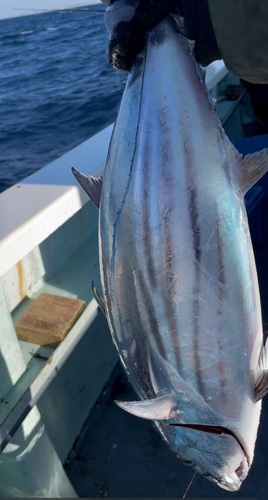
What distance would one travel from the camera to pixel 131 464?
7.05 ft

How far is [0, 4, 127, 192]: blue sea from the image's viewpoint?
225 inches

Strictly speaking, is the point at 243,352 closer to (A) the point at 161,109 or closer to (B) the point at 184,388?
(B) the point at 184,388

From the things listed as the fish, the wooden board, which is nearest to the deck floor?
the wooden board

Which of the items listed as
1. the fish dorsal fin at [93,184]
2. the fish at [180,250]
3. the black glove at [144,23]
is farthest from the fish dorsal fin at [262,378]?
the black glove at [144,23]

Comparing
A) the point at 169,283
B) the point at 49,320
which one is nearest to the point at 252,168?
the point at 169,283

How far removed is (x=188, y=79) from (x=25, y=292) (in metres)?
1.52

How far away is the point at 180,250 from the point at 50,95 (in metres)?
7.74

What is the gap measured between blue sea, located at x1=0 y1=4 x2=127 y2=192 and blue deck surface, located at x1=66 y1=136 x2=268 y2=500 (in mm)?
3009

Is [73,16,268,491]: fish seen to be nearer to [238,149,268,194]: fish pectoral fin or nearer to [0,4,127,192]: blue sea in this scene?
[238,149,268,194]: fish pectoral fin

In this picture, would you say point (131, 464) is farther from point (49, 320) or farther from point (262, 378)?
point (262, 378)

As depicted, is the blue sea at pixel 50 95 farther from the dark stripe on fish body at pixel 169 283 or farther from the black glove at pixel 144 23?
the dark stripe on fish body at pixel 169 283

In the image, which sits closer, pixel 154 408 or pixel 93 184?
pixel 154 408

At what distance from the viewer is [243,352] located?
97 centimetres

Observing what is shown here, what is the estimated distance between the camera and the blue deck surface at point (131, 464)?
2.00 metres
